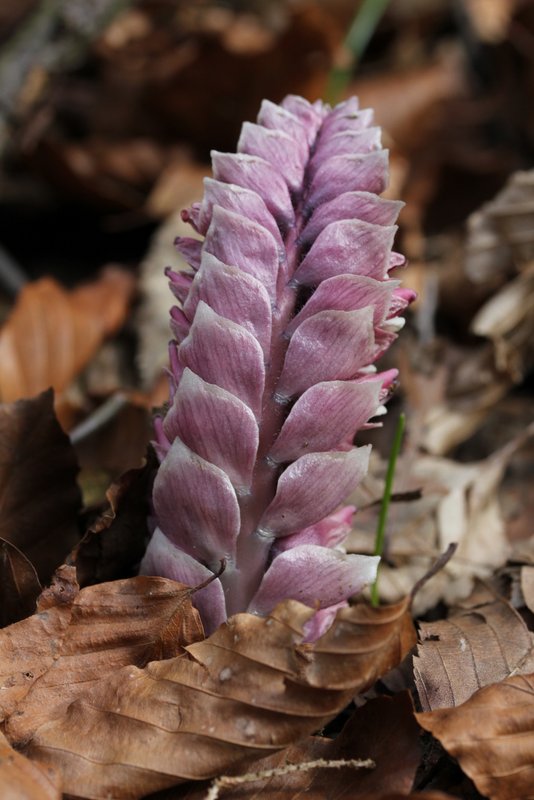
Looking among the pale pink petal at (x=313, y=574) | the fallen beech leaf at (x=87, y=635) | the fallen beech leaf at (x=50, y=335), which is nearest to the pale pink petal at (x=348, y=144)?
the pale pink petal at (x=313, y=574)

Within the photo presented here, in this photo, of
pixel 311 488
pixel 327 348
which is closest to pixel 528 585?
pixel 311 488

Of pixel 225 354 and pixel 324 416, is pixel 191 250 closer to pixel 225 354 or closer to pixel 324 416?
pixel 225 354

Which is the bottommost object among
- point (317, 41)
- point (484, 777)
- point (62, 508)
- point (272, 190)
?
point (484, 777)

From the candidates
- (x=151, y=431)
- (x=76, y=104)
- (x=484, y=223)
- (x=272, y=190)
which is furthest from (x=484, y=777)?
(x=76, y=104)

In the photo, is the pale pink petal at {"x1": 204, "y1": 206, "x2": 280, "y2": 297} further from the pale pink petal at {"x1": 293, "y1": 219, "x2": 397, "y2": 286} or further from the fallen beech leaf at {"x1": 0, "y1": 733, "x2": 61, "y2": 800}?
the fallen beech leaf at {"x1": 0, "y1": 733, "x2": 61, "y2": 800}

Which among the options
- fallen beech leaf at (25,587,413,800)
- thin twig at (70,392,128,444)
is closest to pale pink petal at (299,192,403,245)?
fallen beech leaf at (25,587,413,800)

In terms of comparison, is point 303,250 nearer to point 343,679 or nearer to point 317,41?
point 343,679
